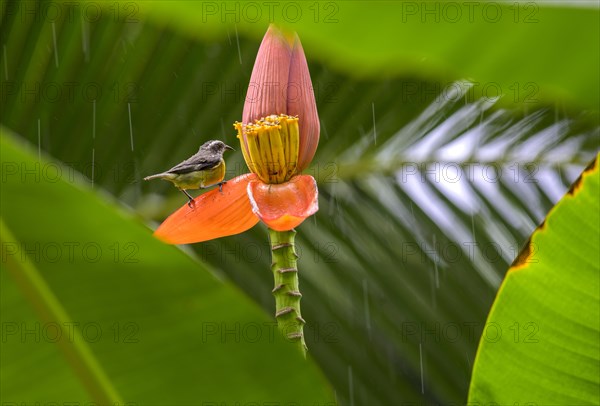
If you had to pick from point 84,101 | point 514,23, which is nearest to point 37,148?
point 84,101

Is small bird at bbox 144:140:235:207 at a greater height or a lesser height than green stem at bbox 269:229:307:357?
A: greater

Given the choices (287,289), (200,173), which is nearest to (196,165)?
(200,173)

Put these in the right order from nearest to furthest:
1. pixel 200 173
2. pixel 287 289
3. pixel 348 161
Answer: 1. pixel 287 289
2. pixel 200 173
3. pixel 348 161

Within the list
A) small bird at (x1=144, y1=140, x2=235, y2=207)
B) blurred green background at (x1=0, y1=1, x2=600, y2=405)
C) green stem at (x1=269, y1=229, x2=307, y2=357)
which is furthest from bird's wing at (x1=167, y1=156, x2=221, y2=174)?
blurred green background at (x1=0, y1=1, x2=600, y2=405)

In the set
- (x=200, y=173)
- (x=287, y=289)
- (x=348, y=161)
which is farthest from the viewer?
(x=348, y=161)

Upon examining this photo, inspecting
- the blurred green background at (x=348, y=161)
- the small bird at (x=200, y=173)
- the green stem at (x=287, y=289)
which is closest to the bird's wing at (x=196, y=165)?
the small bird at (x=200, y=173)

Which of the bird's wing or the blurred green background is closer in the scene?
the bird's wing

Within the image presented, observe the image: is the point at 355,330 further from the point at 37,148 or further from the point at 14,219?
the point at 14,219

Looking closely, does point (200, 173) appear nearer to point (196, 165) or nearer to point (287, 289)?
point (196, 165)

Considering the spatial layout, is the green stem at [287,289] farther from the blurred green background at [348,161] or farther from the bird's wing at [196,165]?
the blurred green background at [348,161]

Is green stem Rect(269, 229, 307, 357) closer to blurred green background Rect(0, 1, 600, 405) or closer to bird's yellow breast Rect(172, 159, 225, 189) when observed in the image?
bird's yellow breast Rect(172, 159, 225, 189)
